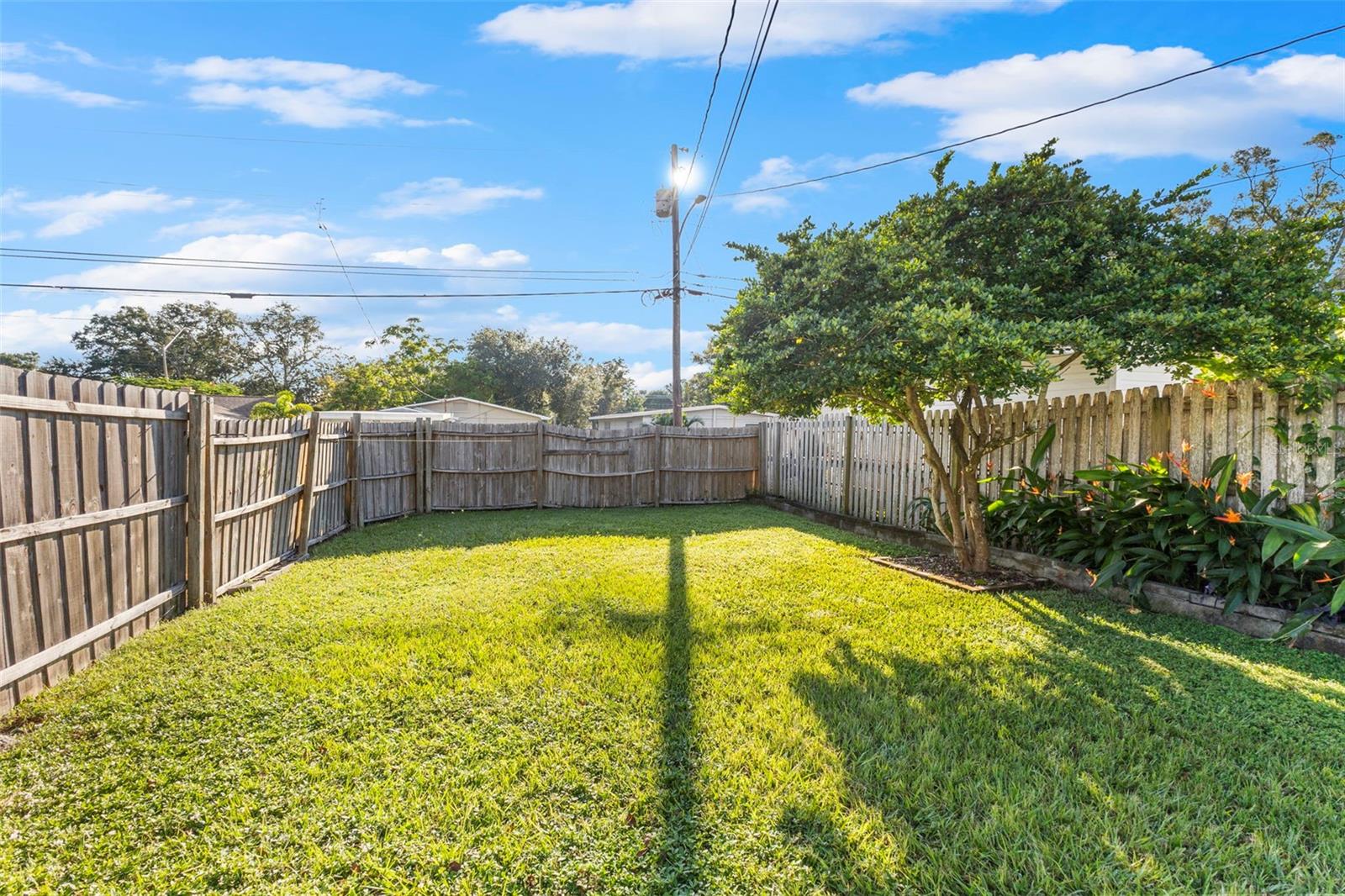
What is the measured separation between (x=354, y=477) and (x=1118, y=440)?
8.70 metres

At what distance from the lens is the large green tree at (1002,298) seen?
3887mm

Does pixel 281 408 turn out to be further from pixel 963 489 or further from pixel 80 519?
pixel 963 489

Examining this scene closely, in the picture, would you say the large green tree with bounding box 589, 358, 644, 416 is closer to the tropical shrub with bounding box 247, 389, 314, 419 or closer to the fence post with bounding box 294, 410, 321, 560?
the tropical shrub with bounding box 247, 389, 314, 419

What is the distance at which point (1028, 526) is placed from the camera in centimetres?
537

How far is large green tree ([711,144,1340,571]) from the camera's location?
153 inches

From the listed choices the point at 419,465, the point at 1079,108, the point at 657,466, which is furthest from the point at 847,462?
the point at 419,465

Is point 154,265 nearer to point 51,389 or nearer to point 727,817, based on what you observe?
point 51,389

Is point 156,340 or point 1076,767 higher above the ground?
point 156,340

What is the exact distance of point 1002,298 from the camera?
4277 millimetres

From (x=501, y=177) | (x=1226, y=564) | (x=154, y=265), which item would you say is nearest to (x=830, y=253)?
(x=1226, y=564)

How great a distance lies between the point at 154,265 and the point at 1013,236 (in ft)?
69.9

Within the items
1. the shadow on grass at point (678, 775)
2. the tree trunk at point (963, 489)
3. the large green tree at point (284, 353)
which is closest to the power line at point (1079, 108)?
the tree trunk at point (963, 489)

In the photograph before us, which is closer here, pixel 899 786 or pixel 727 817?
pixel 727 817

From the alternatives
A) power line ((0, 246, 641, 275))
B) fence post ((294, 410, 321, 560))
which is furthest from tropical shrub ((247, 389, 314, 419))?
fence post ((294, 410, 321, 560))
